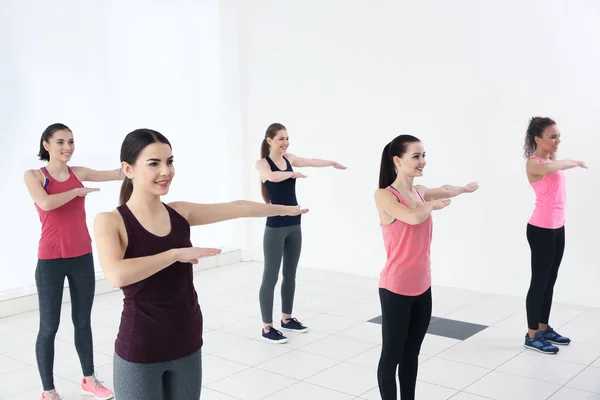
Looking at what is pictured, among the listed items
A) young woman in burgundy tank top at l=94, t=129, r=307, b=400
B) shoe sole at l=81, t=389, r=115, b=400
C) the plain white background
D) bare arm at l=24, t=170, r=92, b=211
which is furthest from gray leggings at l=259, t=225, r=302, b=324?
young woman in burgundy tank top at l=94, t=129, r=307, b=400

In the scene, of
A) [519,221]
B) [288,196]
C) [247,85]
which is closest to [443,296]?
[519,221]

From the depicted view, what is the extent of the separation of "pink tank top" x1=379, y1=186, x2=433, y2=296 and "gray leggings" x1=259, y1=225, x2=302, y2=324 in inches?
68.1

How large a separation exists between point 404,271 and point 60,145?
2009 millimetres

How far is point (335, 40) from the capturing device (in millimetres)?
6598

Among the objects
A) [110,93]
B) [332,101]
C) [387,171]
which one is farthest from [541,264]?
[110,93]

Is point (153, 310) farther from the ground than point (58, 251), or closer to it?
farther from the ground

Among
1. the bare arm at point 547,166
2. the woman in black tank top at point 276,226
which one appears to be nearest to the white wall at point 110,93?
the woman in black tank top at point 276,226

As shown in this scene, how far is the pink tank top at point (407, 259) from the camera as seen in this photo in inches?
105

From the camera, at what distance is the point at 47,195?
3.38 meters

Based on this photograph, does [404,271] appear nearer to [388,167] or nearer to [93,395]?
[388,167]

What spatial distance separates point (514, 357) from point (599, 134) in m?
2.11

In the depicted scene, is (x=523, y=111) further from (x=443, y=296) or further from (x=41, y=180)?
(x=41, y=180)

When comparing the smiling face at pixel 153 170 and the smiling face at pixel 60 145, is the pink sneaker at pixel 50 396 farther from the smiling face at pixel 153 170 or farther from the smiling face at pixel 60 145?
the smiling face at pixel 153 170

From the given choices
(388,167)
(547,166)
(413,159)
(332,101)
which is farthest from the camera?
(332,101)
